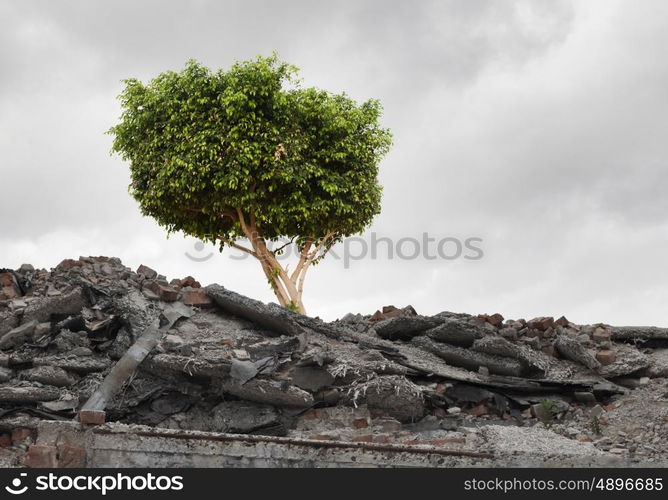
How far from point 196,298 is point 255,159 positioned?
310 inches

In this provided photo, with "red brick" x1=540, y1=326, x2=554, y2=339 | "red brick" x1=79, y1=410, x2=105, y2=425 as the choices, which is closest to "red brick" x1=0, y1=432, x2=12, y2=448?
"red brick" x1=79, y1=410, x2=105, y2=425

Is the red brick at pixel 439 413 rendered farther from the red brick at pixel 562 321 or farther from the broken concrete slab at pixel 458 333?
the red brick at pixel 562 321

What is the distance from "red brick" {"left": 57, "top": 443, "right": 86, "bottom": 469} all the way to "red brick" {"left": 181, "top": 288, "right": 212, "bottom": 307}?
465cm

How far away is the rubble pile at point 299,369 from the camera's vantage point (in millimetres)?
8344

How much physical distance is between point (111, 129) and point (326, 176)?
699 centimetres

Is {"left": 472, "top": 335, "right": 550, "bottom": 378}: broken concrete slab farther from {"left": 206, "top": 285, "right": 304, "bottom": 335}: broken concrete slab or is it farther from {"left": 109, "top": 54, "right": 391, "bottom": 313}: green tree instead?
{"left": 109, "top": 54, "right": 391, "bottom": 313}: green tree

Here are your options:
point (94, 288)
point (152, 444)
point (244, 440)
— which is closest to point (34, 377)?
point (94, 288)

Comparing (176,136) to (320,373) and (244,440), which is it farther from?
(244,440)

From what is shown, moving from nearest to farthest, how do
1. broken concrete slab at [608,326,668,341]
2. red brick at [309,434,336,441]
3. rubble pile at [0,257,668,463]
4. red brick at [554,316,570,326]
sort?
red brick at [309,434,336,441] → rubble pile at [0,257,668,463] → broken concrete slab at [608,326,668,341] → red brick at [554,316,570,326]

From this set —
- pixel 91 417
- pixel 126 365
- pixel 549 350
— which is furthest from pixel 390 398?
pixel 91 417

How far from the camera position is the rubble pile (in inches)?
328

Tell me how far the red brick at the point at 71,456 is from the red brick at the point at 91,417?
24 cm

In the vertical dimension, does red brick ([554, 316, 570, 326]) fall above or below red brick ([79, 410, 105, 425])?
above
